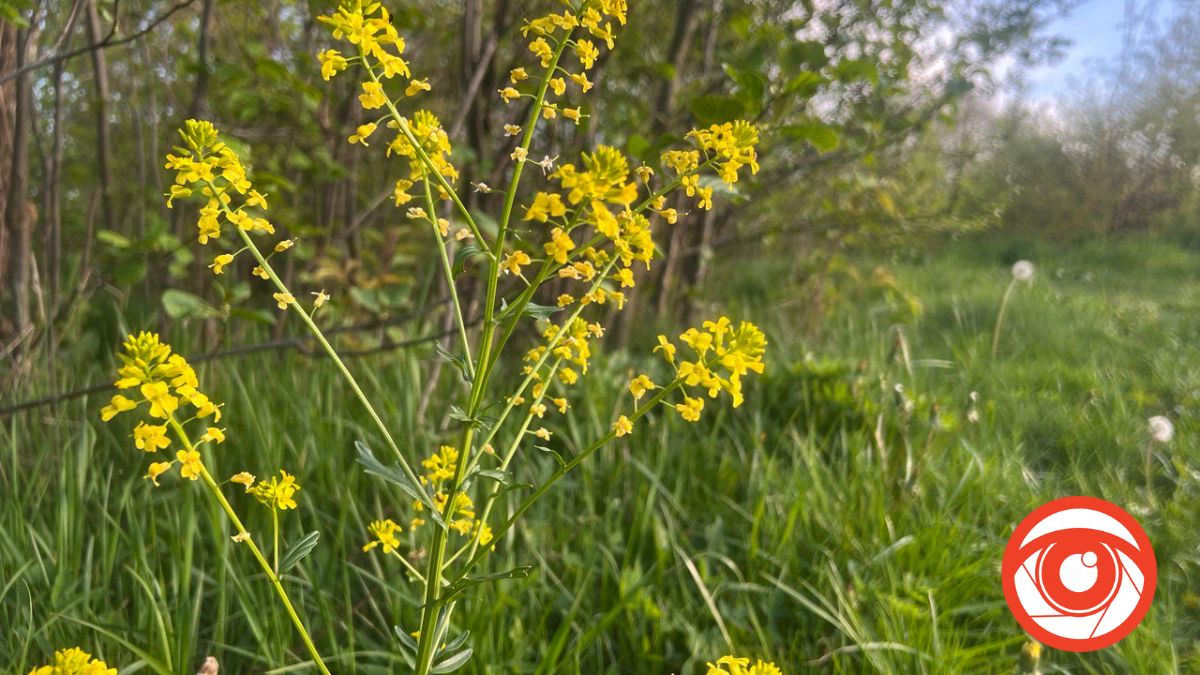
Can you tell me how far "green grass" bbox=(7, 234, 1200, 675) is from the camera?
53.2 inches

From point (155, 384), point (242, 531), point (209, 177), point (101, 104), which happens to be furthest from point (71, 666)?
point (101, 104)

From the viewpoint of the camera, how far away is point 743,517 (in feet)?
5.85

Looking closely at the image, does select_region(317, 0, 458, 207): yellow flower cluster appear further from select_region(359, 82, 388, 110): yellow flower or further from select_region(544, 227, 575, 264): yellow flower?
select_region(544, 227, 575, 264): yellow flower

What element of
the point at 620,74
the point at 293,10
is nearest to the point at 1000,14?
the point at 620,74

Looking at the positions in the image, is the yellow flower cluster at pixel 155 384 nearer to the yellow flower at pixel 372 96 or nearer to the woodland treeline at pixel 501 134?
the yellow flower at pixel 372 96

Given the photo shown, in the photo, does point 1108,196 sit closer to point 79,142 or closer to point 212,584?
point 212,584

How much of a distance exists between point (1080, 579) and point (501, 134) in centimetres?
185

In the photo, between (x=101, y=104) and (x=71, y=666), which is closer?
(x=71, y=666)

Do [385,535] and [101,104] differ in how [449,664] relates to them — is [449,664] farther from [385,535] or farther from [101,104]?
[101,104]

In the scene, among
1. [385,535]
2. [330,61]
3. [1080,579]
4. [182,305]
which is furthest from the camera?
[182,305]

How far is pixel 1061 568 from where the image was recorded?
116 centimetres

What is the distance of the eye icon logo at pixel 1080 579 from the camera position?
1142 mm

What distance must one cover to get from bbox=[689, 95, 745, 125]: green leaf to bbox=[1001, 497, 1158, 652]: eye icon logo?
0.78m

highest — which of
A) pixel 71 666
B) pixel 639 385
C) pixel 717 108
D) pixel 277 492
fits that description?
pixel 717 108
